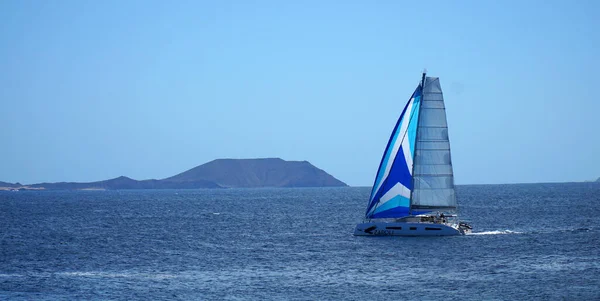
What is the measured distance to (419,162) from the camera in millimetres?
63219

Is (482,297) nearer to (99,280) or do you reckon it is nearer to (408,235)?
(99,280)

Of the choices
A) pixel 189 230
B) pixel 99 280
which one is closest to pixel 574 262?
pixel 99 280

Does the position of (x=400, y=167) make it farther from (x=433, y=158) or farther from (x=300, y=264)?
(x=300, y=264)

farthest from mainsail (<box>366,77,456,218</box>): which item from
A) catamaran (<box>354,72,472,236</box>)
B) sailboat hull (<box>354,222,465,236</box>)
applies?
sailboat hull (<box>354,222,465,236</box>)

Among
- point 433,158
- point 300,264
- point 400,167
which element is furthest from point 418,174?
point 300,264

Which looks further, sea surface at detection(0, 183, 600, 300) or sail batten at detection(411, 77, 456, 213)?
sail batten at detection(411, 77, 456, 213)

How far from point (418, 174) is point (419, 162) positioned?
0.92 m

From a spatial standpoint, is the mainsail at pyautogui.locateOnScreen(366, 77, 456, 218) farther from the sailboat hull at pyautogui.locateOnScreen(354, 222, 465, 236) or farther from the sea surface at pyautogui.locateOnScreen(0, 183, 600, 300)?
the sea surface at pyautogui.locateOnScreen(0, 183, 600, 300)

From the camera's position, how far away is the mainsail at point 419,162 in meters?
62.6

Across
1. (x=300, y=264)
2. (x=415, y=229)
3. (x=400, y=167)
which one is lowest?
(x=300, y=264)

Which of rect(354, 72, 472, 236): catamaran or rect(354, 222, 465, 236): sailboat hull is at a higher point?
rect(354, 72, 472, 236): catamaran

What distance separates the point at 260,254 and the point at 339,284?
48.1 feet

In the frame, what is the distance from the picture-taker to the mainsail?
6259 cm

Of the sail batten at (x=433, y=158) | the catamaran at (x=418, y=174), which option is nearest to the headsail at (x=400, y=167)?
the catamaran at (x=418, y=174)
